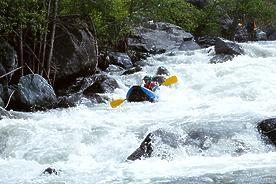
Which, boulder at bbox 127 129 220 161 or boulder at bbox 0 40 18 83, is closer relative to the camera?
boulder at bbox 127 129 220 161

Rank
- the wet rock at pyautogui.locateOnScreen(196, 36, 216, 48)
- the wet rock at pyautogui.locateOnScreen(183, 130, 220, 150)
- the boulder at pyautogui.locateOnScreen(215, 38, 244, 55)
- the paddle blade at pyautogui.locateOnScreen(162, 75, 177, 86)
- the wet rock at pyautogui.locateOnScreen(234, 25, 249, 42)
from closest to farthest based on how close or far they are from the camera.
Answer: the wet rock at pyautogui.locateOnScreen(183, 130, 220, 150) → the paddle blade at pyautogui.locateOnScreen(162, 75, 177, 86) → the boulder at pyautogui.locateOnScreen(215, 38, 244, 55) → the wet rock at pyautogui.locateOnScreen(196, 36, 216, 48) → the wet rock at pyautogui.locateOnScreen(234, 25, 249, 42)

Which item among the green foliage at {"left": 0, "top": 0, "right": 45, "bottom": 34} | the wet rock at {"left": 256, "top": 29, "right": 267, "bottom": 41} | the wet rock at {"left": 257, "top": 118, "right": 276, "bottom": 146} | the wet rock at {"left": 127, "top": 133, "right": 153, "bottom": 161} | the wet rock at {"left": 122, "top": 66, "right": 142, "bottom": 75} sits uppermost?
the green foliage at {"left": 0, "top": 0, "right": 45, "bottom": 34}

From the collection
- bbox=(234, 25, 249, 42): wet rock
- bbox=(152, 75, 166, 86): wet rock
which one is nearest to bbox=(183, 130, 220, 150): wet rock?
bbox=(152, 75, 166, 86): wet rock

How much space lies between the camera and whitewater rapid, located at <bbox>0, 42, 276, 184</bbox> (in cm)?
601

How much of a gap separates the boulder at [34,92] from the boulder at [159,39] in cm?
751

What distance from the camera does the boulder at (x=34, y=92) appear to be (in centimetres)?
1006

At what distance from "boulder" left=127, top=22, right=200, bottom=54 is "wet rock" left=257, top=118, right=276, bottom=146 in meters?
10.6

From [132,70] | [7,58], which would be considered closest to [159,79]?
[132,70]

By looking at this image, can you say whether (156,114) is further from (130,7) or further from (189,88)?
(130,7)

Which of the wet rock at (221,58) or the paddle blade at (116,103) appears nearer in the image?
the paddle blade at (116,103)

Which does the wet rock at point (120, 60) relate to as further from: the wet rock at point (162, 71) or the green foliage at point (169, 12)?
the wet rock at point (162, 71)

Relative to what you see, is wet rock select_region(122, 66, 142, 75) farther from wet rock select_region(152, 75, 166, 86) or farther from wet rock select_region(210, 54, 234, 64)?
wet rock select_region(210, 54, 234, 64)

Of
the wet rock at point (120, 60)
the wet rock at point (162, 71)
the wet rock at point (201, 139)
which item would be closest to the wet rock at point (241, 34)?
the wet rock at point (120, 60)

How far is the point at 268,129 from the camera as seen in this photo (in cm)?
728
